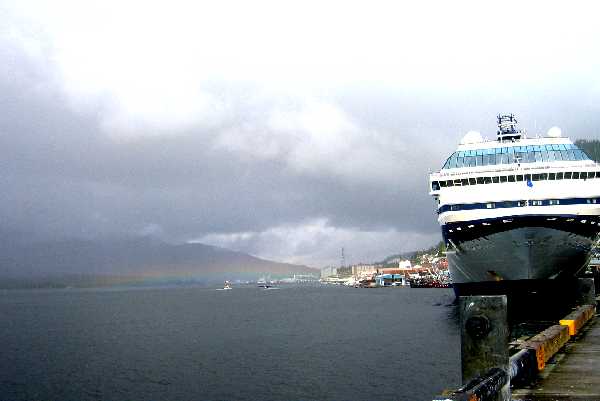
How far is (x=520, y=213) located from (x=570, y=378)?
3342 centimetres

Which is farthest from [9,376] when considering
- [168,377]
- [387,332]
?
[387,332]

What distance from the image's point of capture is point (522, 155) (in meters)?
53.5

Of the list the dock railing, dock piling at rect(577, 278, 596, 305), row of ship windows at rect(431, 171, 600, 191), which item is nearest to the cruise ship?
row of ship windows at rect(431, 171, 600, 191)

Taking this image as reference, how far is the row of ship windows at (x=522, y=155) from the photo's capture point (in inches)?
2090

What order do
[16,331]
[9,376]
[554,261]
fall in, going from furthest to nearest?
[16,331], [554,261], [9,376]

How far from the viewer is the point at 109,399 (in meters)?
33.4

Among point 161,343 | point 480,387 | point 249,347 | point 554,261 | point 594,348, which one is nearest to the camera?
point 480,387

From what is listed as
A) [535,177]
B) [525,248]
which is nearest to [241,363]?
[525,248]

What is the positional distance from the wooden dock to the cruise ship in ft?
81.8

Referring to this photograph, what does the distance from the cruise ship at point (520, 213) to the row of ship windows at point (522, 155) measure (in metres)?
0.09

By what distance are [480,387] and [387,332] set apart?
53673 mm

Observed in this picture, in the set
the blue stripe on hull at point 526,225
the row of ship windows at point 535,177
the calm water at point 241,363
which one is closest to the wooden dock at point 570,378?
the calm water at point 241,363

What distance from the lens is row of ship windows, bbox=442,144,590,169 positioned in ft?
174

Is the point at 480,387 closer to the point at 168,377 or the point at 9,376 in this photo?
the point at 168,377
